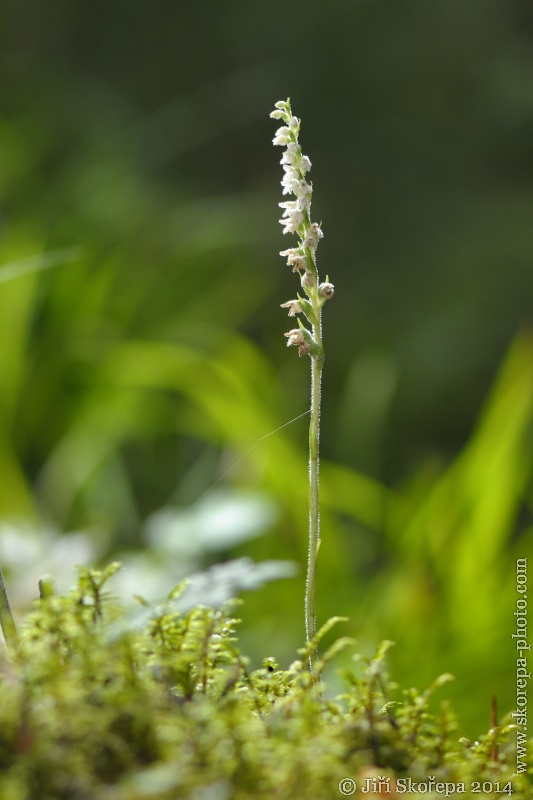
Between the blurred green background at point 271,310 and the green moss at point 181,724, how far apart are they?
11cm

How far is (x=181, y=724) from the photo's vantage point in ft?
1.18

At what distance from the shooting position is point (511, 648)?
1649mm

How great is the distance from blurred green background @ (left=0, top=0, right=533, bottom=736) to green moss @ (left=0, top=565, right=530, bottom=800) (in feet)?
0.38

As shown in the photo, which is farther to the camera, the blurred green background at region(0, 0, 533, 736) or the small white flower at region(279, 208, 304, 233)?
the blurred green background at region(0, 0, 533, 736)

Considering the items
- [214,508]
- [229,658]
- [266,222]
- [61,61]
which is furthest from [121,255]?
[229,658]

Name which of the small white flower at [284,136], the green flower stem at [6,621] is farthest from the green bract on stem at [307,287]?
the green flower stem at [6,621]

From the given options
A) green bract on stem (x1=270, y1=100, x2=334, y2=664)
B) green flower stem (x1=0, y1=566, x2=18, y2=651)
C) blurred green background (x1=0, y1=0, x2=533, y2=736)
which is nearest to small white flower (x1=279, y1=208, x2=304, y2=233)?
green bract on stem (x1=270, y1=100, x2=334, y2=664)

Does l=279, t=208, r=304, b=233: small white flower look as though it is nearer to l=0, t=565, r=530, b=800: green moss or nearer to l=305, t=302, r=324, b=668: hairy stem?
l=305, t=302, r=324, b=668: hairy stem

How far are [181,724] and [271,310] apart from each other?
3.85 m

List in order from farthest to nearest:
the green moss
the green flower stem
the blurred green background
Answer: the blurred green background → the green flower stem → the green moss

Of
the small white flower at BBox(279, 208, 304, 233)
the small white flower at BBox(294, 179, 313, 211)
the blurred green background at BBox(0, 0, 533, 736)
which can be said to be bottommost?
the small white flower at BBox(279, 208, 304, 233)

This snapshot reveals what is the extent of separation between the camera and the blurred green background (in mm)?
1797

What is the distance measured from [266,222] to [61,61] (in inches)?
56.7

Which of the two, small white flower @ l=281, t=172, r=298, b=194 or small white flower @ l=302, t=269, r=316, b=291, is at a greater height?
small white flower @ l=281, t=172, r=298, b=194
